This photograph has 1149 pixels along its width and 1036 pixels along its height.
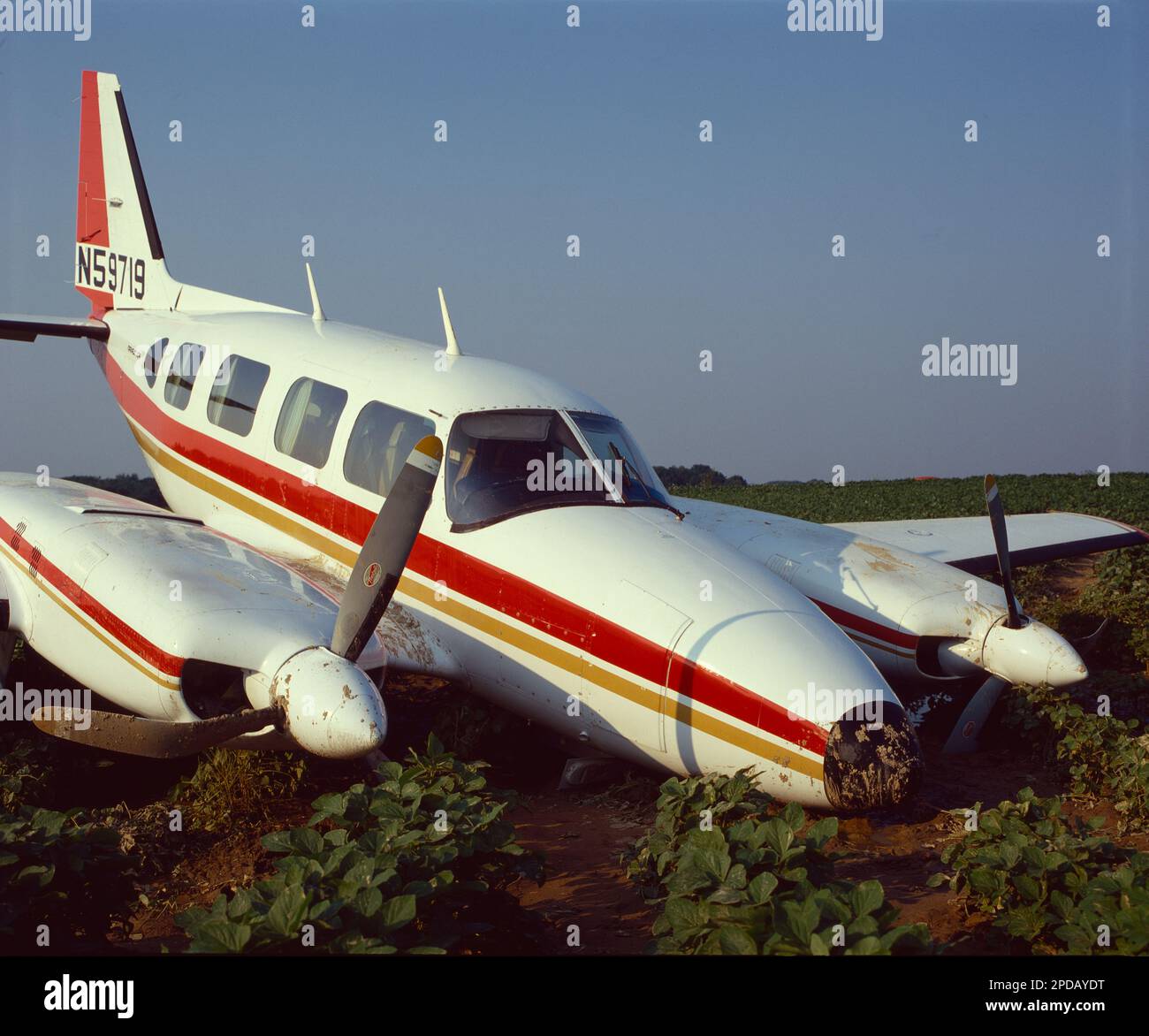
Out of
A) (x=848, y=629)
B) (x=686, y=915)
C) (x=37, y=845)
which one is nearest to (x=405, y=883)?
(x=686, y=915)

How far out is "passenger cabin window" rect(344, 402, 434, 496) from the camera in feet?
28.9

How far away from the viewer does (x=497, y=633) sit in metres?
7.89

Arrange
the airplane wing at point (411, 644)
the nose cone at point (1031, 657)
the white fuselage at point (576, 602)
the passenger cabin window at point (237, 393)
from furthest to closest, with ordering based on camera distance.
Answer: the passenger cabin window at point (237, 393)
the nose cone at point (1031, 657)
the airplane wing at point (411, 644)
the white fuselage at point (576, 602)

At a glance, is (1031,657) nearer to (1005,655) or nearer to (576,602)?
(1005,655)

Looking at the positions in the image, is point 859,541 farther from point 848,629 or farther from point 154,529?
point 154,529

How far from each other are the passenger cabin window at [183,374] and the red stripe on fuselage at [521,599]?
0.62m

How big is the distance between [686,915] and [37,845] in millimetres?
3311

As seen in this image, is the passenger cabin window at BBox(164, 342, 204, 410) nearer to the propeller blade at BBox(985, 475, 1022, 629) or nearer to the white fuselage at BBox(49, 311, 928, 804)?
the white fuselage at BBox(49, 311, 928, 804)

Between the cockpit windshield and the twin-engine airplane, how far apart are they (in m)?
0.02

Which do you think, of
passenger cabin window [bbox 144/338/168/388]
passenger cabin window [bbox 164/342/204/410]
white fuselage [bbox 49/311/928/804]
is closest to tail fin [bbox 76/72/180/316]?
passenger cabin window [bbox 144/338/168/388]

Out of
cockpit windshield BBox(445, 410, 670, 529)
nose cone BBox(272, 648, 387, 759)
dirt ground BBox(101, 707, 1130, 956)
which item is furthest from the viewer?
cockpit windshield BBox(445, 410, 670, 529)

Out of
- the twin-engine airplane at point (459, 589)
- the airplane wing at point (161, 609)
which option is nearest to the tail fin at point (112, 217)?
the twin-engine airplane at point (459, 589)

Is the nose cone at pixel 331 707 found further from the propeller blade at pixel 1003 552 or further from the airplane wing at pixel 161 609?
the propeller blade at pixel 1003 552

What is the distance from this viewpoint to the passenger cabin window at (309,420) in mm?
9562
